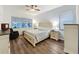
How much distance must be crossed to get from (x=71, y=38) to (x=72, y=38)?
38 mm

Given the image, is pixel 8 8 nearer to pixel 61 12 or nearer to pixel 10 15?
pixel 10 15

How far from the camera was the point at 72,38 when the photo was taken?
113 inches

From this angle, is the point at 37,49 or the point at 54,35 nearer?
the point at 37,49

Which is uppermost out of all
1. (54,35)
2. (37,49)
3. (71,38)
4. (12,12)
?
(12,12)

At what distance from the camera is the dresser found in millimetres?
2729

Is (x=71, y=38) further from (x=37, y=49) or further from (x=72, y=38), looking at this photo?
(x=37, y=49)

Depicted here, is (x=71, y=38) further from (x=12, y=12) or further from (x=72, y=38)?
(x=12, y=12)

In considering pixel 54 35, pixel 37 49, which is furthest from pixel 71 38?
pixel 54 35

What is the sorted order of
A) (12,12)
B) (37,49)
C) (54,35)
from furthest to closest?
1. (12,12)
2. (54,35)
3. (37,49)

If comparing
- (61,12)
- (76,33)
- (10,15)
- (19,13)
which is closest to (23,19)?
(19,13)

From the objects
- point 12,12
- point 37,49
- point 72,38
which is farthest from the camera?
point 12,12

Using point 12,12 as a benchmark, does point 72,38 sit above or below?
below

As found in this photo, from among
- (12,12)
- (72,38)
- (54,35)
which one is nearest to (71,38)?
(72,38)
